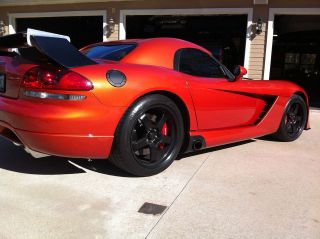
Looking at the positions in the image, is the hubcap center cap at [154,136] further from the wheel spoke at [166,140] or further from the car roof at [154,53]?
the car roof at [154,53]

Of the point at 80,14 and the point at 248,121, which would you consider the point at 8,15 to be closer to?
the point at 80,14

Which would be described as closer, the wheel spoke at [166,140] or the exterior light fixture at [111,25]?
the wheel spoke at [166,140]

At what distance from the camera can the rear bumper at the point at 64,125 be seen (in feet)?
10.4

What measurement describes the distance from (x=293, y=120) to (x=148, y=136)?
2.81 metres

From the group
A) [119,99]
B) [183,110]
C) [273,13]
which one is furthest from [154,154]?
[273,13]

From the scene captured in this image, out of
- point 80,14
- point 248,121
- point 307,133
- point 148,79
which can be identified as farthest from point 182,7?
point 148,79

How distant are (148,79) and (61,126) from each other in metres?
0.90

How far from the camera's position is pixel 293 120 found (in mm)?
5645

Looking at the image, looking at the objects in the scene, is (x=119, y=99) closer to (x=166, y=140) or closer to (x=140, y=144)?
(x=140, y=144)

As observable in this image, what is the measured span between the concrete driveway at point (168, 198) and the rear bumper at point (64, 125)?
15.0 inches

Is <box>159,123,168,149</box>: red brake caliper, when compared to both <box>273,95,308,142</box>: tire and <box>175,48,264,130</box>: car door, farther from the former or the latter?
<box>273,95,308,142</box>: tire

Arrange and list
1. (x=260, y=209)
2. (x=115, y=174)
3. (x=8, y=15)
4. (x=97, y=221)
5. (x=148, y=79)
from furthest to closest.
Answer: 1. (x=8, y=15)
2. (x=115, y=174)
3. (x=148, y=79)
4. (x=260, y=209)
5. (x=97, y=221)

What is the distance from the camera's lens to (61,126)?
316 centimetres

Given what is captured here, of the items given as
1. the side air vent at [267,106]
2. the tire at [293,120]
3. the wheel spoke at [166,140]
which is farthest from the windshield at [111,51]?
the tire at [293,120]
